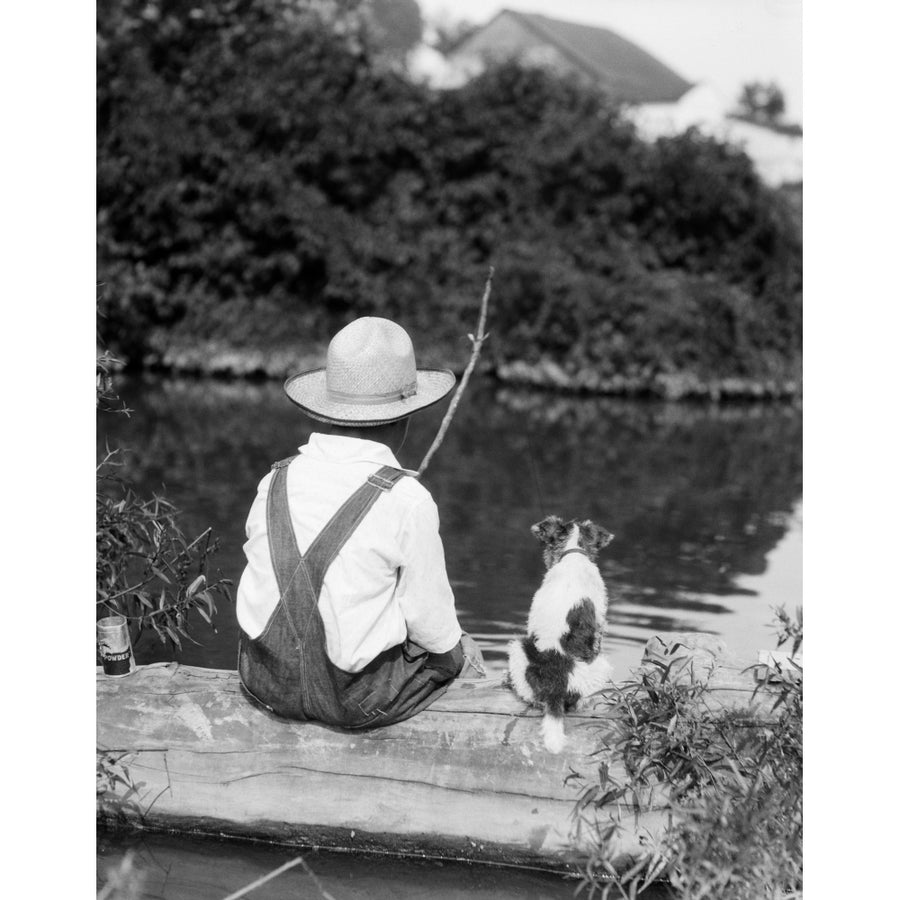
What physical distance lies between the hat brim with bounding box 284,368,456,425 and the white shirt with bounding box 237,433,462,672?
0.21 feet

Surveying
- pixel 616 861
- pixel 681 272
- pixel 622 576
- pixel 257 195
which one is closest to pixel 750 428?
pixel 681 272

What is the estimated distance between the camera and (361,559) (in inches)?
116

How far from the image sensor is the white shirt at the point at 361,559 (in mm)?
2963

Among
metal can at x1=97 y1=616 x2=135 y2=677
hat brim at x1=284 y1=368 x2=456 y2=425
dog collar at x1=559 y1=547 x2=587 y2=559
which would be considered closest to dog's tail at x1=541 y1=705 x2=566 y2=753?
dog collar at x1=559 y1=547 x2=587 y2=559

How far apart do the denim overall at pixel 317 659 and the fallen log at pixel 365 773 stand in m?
0.09

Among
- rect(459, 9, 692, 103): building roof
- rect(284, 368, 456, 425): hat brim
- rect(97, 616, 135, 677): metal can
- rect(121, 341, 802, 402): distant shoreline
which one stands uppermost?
rect(459, 9, 692, 103): building roof

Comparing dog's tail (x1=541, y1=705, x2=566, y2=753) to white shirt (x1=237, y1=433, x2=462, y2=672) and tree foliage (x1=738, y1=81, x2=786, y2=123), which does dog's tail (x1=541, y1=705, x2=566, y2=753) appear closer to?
white shirt (x1=237, y1=433, x2=462, y2=672)

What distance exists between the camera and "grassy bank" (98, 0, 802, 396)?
21516mm

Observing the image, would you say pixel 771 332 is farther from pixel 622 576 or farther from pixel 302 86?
pixel 622 576

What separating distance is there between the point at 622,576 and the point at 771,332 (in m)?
14.3

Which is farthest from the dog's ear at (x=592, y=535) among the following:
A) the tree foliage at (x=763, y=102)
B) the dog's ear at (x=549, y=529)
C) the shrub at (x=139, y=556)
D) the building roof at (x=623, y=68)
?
the building roof at (x=623, y=68)

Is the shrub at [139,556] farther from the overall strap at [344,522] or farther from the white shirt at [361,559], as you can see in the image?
the overall strap at [344,522]

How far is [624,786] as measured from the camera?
302cm

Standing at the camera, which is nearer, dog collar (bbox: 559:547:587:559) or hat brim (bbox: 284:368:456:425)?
hat brim (bbox: 284:368:456:425)
